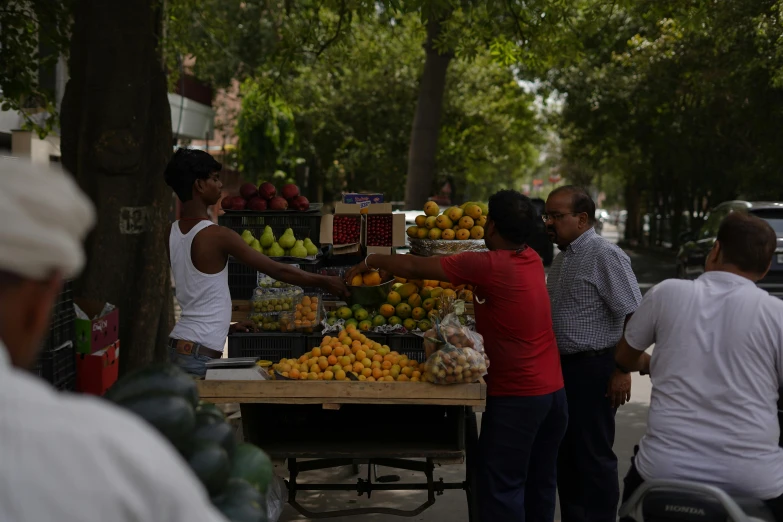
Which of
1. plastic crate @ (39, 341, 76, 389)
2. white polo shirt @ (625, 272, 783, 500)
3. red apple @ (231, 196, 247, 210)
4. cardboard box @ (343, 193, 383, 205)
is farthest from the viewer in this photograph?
cardboard box @ (343, 193, 383, 205)

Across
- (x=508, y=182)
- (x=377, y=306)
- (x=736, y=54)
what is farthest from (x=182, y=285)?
(x=508, y=182)

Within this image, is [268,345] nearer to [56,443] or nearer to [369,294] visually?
[369,294]

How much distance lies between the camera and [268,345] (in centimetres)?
605

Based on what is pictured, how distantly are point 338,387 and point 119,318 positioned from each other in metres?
3.89

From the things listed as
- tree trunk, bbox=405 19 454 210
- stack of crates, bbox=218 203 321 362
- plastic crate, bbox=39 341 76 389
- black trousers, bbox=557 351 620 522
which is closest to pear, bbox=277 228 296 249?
stack of crates, bbox=218 203 321 362

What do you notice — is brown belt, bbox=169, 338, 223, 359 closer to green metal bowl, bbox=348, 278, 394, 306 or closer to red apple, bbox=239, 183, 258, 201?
green metal bowl, bbox=348, 278, 394, 306

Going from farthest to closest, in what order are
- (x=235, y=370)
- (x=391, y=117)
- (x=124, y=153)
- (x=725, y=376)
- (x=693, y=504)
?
(x=391, y=117) → (x=124, y=153) → (x=235, y=370) → (x=725, y=376) → (x=693, y=504)

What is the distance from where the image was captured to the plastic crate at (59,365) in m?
6.35

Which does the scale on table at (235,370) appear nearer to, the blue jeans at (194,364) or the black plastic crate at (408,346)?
the blue jeans at (194,364)

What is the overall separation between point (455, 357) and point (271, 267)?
1239 millimetres

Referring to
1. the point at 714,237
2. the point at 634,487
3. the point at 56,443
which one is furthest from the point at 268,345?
the point at 714,237

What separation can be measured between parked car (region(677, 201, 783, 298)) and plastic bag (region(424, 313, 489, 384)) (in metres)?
10.5

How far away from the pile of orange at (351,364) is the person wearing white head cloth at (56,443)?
371cm

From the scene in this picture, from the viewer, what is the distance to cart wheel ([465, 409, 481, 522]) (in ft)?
17.9
